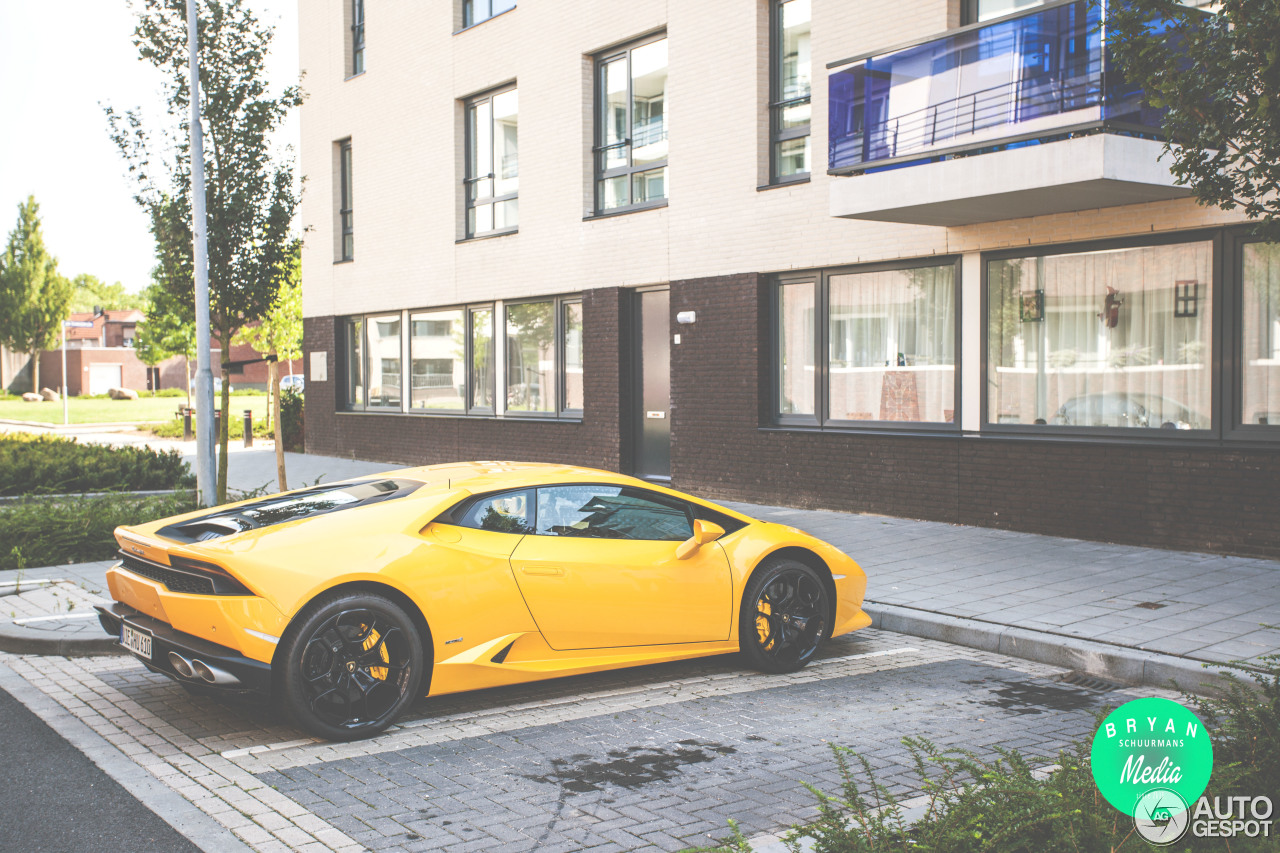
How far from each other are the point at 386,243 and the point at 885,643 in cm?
1583

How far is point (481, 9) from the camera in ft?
61.6

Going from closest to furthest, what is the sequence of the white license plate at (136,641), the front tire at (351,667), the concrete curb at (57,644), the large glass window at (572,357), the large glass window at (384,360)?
the front tire at (351,667) → the white license plate at (136,641) → the concrete curb at (57,644) → the large glass window at (572,357) → the large glass window at (384,360)

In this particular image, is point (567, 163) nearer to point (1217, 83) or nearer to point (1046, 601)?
point (1046, 601)

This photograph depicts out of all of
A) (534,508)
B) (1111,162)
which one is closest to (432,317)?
(1111,162)

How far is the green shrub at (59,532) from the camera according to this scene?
31.7 ft

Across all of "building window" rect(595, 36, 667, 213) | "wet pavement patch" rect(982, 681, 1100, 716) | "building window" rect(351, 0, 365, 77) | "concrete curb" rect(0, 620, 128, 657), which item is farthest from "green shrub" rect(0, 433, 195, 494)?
"wet pavement patch" rect(982, 681, 1100, 716)

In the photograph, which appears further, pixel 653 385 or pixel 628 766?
pixel 653 385

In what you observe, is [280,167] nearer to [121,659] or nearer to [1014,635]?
[121,659]

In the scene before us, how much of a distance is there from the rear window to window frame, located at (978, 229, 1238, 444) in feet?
23.8

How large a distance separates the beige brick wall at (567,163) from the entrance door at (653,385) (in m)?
0.51

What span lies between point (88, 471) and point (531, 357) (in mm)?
6683

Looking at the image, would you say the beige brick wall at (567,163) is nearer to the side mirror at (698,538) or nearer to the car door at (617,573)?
the side mirror at (698,538)

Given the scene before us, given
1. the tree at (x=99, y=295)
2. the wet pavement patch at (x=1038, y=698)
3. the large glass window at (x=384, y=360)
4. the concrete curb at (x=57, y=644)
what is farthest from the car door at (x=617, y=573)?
the tree at (x=99, y=295)

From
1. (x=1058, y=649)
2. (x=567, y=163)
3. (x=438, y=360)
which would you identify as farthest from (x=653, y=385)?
(x=1058, y=649)
